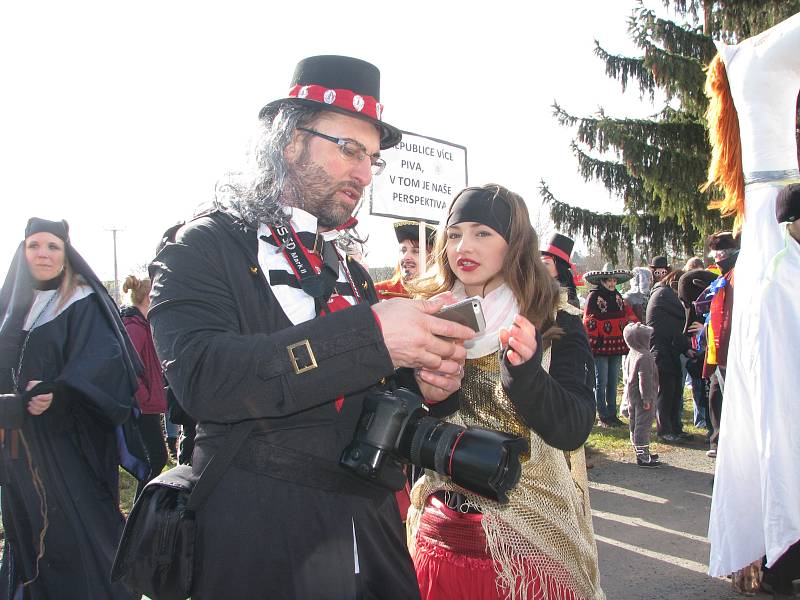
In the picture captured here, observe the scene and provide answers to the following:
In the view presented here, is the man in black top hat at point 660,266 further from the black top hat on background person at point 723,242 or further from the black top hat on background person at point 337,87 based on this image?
the black top hat on background person at point 337,87

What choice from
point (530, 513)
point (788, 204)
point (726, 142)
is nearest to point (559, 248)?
point (726, 142)

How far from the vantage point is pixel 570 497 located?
2350 mm

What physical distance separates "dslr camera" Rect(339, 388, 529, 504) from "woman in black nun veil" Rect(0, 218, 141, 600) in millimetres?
2755

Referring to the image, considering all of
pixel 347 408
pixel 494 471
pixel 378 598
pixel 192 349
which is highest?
pixel 192 349

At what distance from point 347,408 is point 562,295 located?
1265mm

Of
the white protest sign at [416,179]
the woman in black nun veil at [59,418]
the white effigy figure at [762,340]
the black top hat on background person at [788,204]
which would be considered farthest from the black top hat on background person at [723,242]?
the woman in black nun veil at [59,418]

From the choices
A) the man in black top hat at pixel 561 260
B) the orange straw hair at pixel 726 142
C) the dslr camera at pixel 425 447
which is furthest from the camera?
the man in black top hat at pixel 561 260

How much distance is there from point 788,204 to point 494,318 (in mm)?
1845

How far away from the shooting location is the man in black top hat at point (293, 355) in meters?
1.36

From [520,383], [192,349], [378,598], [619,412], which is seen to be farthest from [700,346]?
[192,349]

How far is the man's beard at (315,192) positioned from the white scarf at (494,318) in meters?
0.82

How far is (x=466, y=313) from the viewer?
4.98 feet

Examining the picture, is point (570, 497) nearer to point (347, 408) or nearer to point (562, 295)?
point (562, 295)

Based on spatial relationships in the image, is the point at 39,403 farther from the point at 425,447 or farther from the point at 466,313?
the point at 466,313
